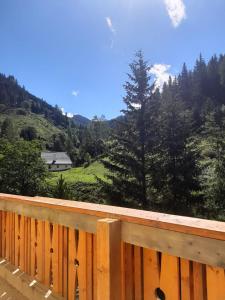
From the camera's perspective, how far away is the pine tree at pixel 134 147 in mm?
16359

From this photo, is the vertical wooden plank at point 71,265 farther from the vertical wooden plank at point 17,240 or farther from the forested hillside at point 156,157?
the forested hillside at point 156,157

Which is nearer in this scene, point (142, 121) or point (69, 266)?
point (69, 266)

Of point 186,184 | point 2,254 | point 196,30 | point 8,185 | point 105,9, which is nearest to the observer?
point 2,254

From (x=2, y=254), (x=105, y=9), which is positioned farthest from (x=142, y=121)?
(x=2, y=254)

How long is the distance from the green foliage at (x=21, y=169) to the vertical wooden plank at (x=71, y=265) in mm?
16020

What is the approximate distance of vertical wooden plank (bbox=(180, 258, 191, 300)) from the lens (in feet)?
4.42

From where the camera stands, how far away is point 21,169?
17781 millimetres

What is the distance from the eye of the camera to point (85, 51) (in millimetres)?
17438

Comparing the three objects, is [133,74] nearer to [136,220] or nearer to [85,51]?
[85,51]

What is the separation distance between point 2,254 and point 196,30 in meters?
13.4

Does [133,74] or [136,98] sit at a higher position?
[133,74]

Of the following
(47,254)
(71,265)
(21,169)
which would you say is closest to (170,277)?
(71,265)

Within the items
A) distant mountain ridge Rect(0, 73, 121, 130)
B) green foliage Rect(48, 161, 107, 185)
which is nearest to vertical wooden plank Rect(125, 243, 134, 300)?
green foliage Rect(48, 161, 107, 185)

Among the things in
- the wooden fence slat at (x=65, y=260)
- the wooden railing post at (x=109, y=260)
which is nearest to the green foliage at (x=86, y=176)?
the wooden fence slat at (x=65, y=260)
